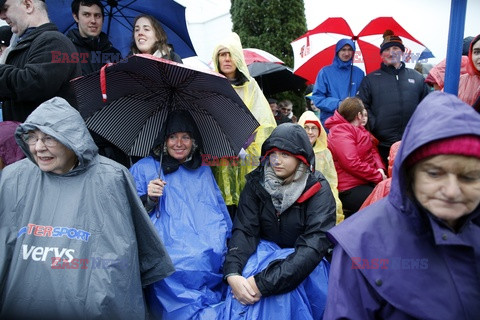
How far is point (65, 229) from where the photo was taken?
2357mm

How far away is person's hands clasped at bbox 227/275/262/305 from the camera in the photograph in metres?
2.71

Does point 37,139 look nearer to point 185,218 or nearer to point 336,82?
point 185,218

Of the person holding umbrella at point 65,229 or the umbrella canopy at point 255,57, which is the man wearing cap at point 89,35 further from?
the umbrella canopy at point 255,57

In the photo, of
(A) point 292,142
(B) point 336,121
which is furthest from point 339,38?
(A) point 292,142

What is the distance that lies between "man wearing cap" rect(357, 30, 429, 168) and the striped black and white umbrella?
2138mm

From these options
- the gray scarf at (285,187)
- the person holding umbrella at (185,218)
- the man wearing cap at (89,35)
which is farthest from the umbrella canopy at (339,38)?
the gray scarf at (285,187)

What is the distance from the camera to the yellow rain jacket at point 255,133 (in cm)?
379

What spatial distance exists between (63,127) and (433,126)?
1.87 metres

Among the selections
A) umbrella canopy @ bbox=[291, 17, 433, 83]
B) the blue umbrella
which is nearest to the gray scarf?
the blue umbrella

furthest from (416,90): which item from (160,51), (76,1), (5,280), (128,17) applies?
(5,280)

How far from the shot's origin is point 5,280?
2.35 metres

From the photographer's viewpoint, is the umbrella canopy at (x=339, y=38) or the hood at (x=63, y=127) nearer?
the hood at (x=63, y=127)

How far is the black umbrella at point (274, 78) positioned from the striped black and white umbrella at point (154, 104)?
3.22 metres
